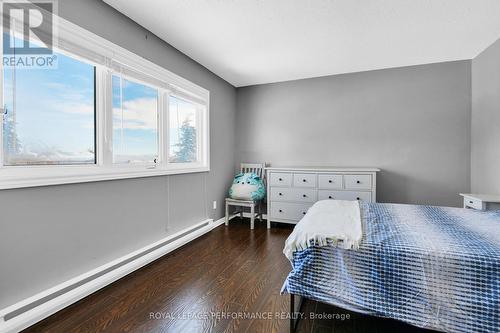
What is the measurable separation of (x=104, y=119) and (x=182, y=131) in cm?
115

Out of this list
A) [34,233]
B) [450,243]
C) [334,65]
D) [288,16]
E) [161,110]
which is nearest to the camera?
[450,243]

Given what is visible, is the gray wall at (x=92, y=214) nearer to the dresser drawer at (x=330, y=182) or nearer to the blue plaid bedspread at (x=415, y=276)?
the blue plaid bedspread at (x=415, y=276)

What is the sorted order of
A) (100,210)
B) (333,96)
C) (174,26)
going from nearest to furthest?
(100,210) < (174,26) < (333,96)

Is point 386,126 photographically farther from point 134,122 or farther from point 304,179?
point 134,122

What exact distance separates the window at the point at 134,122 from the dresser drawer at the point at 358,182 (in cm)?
252

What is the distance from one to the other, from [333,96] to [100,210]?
138 inches

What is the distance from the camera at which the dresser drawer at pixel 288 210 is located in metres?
3.50

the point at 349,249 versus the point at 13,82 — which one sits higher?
the point at 13,82

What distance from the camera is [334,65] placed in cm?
335

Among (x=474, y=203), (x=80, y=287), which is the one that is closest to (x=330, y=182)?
(x=474, y=203)

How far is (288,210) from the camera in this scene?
11.8 ft

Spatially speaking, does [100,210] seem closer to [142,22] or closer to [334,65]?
[142,22]

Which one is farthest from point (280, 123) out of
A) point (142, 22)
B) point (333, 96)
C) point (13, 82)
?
point (13, 82)

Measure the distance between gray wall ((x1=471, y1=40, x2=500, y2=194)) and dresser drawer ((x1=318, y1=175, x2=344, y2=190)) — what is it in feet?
5.48
